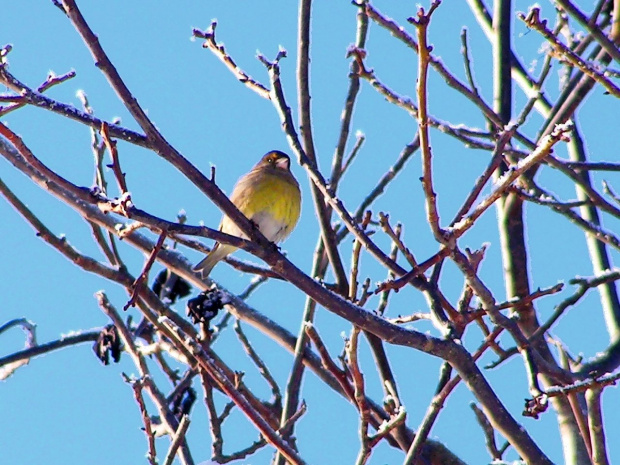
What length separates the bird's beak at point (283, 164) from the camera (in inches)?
201

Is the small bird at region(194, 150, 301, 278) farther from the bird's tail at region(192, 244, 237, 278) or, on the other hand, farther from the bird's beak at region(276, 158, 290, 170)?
the bird's tail at region(192, 244, 237, 278)

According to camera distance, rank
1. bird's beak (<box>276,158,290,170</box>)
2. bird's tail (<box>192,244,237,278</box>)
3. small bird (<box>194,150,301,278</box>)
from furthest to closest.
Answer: bird's beak (<box>276,158,290,170</box>) < small bird (<box>194,150,301,278</box>) < bird's tail (<box>192,244,237,278</box>)

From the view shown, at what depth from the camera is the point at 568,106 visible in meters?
3.13

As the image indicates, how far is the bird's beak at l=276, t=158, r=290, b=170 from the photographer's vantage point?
201 inches

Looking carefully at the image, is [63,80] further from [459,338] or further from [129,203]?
[459,338]

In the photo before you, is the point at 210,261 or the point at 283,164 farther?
the point at 283,164

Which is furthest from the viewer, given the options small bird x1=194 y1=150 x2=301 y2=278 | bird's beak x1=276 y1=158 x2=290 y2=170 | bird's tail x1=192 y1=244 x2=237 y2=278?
bird's beak x1=276 y1=158 x2=290 y2=170

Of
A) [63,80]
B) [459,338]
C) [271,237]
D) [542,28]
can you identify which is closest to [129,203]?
[63,80]

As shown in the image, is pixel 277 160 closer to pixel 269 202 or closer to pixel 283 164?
pixel 283 164

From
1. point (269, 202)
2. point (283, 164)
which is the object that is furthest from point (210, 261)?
point (283, 164)

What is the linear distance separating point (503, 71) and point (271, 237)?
1.77 meters

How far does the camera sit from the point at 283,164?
16.9 ft

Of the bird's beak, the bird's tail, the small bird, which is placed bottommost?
the bird's tail

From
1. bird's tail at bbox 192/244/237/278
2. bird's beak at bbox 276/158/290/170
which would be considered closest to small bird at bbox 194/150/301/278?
bird's beak at bbox 276/158/290/170
